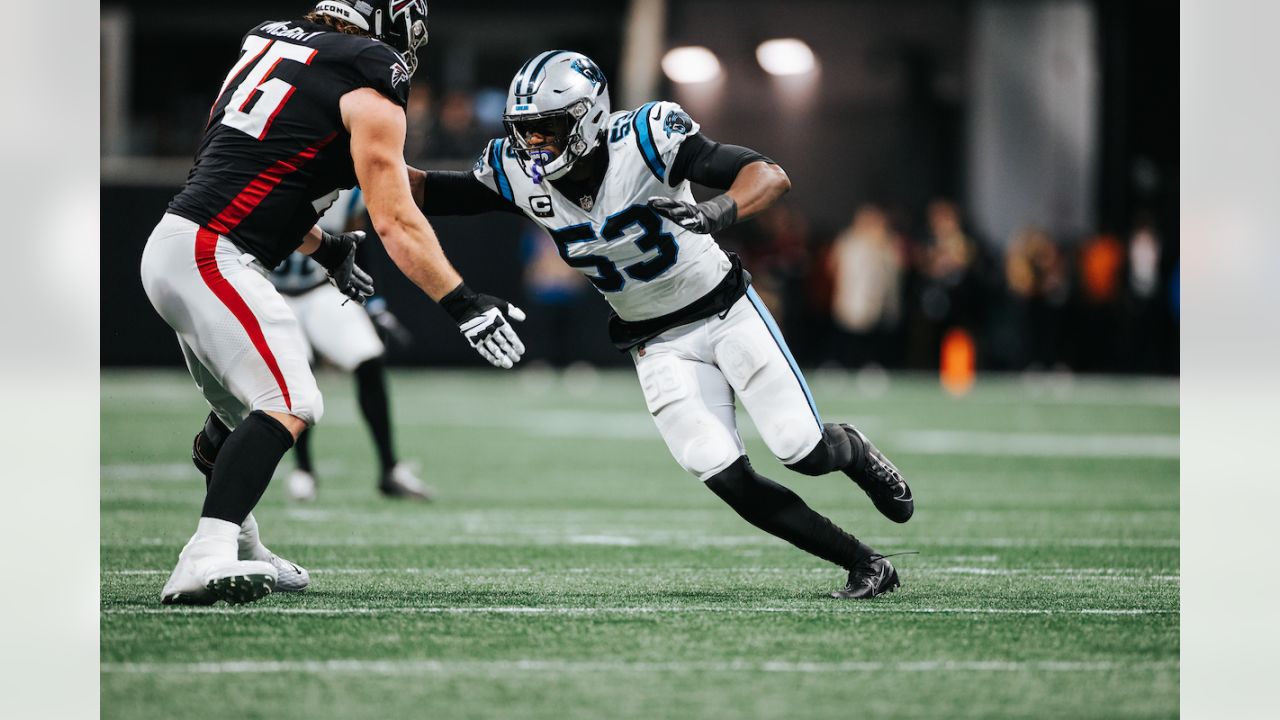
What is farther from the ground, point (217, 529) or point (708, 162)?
point (708, 162)

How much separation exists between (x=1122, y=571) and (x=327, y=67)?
2.83m

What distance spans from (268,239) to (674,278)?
109cm

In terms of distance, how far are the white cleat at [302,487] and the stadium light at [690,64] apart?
11928 mm

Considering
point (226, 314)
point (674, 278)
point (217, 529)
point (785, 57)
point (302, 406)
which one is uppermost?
point (785, 57)

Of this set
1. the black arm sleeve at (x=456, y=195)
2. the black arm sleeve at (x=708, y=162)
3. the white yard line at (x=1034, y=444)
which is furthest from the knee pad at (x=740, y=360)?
the white yard line at (x=1034, y=444)

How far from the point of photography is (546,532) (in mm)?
5883

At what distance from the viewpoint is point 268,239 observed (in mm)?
4082

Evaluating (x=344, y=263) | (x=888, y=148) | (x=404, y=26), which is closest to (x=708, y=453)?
(x=344, y=263)

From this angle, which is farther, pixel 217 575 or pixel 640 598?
pixel 640 598

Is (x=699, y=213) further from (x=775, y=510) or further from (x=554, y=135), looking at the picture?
(x=775, y=510)

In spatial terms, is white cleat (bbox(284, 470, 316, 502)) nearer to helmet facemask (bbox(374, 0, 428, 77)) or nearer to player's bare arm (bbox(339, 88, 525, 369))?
helmet facemask (bbox(374, 0, 428, 77))

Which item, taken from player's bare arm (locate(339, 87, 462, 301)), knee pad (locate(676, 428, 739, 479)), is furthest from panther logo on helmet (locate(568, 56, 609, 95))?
knee pad (locate(676, 428, 739, 479))

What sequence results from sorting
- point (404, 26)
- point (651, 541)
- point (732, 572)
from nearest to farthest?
1. point (404, 26)
2. point (732, 572)
3. point (651, 541)
